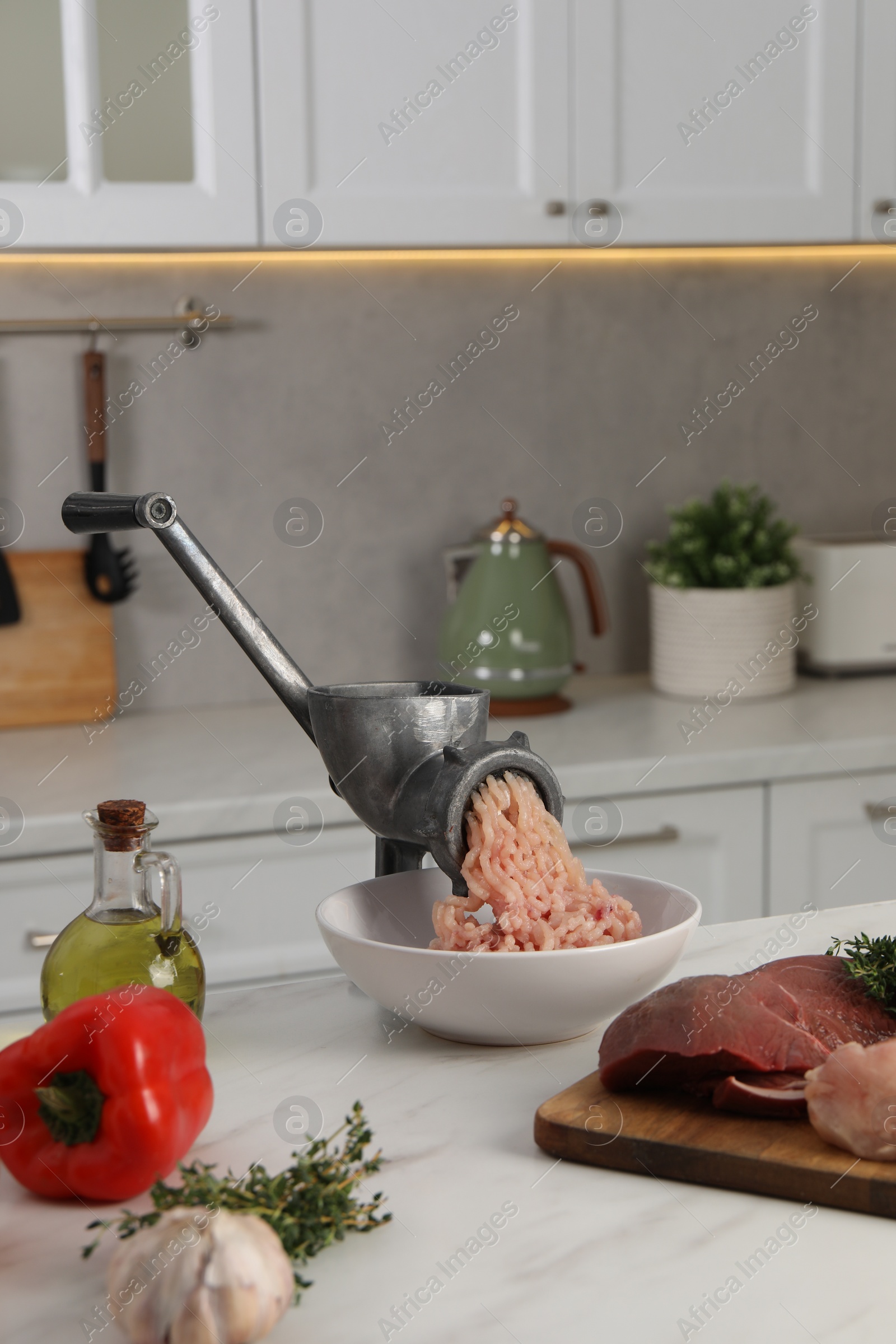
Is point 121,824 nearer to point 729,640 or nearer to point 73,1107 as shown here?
point 73,1107

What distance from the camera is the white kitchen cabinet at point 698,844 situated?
1.93 metres

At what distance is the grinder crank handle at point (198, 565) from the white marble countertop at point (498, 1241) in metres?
0.23

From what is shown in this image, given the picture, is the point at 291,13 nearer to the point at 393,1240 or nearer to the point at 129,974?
the point at 129,974

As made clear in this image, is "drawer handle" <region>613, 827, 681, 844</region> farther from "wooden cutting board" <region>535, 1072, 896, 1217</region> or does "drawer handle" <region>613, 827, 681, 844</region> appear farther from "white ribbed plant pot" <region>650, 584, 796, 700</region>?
"wooden cutting board" <region>535, 1072, 896, 1217</region>

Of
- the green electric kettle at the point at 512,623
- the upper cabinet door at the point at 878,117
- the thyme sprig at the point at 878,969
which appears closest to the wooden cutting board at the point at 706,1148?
the thyme sprig at the point at 878,969

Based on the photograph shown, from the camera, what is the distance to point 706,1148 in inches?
27.7

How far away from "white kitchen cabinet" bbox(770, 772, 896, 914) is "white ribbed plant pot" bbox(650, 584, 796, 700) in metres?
0.32

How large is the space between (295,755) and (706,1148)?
133 cm

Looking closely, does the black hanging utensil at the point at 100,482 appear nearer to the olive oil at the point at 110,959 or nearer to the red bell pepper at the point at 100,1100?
the olive oil at the point at 110,959

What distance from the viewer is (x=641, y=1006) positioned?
0.78m

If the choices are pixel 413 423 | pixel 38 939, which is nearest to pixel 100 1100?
pixel 38 939

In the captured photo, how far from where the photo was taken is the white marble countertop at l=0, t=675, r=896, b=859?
1.75 meters

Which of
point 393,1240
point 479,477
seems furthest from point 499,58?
point 393,1240

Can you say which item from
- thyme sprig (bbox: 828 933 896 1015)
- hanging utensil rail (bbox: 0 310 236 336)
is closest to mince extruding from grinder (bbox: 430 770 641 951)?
thyme sprig (bbox: 828 933 896 1015)
